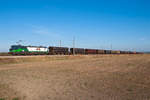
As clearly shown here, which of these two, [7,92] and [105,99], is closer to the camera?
[105,99]

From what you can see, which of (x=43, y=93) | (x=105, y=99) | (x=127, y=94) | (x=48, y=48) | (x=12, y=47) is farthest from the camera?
(x=48, y=48)

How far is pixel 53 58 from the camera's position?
95.2ft

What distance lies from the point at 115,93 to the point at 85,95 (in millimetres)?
1508

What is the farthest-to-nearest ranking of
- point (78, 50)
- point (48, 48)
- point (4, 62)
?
1. point (78, 50)
2. point (48, 48)
3. point (4, 62)

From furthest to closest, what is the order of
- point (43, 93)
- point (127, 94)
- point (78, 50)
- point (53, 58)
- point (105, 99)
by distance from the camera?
point (78, 50), point (53, 58), point (43, 93), point (127, 94), point (105, 99)

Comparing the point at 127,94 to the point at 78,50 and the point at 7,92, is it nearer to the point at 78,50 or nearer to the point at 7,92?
the point at 7,92

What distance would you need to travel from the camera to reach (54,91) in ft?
22.5

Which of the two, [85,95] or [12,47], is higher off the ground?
[12,47]

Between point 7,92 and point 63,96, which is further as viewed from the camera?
point 7,92

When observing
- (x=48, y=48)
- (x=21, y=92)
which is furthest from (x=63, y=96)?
(x=48, y=48)

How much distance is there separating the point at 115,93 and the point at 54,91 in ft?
10.7

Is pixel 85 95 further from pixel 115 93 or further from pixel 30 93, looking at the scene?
pixel 30 93

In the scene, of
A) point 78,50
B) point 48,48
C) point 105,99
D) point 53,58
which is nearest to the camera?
point 105,99

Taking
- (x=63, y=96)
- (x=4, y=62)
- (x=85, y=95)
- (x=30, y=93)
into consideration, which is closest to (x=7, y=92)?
(x=30, y=93)
